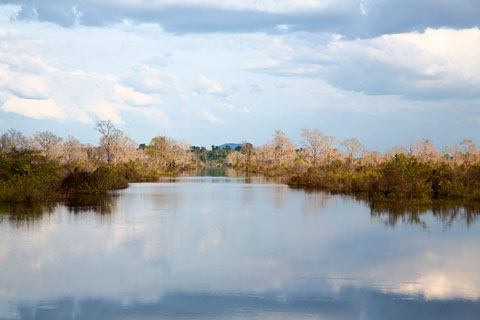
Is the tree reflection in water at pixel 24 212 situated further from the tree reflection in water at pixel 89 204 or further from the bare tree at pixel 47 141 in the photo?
the bare tree at pixel 47 141

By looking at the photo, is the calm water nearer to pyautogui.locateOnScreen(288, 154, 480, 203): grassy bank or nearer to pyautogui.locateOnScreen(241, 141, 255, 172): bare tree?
pyautogui.locateOnScreen(288, 154, 480, 203): grassy bank

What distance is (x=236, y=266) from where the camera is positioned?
11.4 meters

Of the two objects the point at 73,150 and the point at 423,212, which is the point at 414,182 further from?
the point at 73,150

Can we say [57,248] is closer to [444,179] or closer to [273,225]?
[273,225]

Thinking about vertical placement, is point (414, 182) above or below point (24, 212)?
above

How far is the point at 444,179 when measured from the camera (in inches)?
1175

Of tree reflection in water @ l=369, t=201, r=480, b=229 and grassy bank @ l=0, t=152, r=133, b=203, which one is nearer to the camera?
tree reflection in water @ l=369, t=201, r=480, b=229

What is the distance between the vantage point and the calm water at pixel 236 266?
8.40 metres

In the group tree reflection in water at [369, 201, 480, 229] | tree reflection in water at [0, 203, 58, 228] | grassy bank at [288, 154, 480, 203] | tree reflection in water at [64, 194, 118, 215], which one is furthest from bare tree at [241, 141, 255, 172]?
tree reflection in water at [0, 203, 58, 228]

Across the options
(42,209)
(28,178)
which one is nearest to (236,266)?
(42,209)

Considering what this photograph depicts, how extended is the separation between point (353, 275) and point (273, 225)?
8.03 m

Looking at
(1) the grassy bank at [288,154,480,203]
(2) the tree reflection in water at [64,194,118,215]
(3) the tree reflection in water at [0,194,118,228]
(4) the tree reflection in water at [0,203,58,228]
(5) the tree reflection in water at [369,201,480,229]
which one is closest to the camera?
(4) the tree reflection in water at [0,203,58,228]

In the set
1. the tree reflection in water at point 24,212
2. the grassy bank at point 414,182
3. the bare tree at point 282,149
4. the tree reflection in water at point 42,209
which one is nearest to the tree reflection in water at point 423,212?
the grassy bank at point 414,182

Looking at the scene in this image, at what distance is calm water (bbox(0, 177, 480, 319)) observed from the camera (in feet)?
27.6
